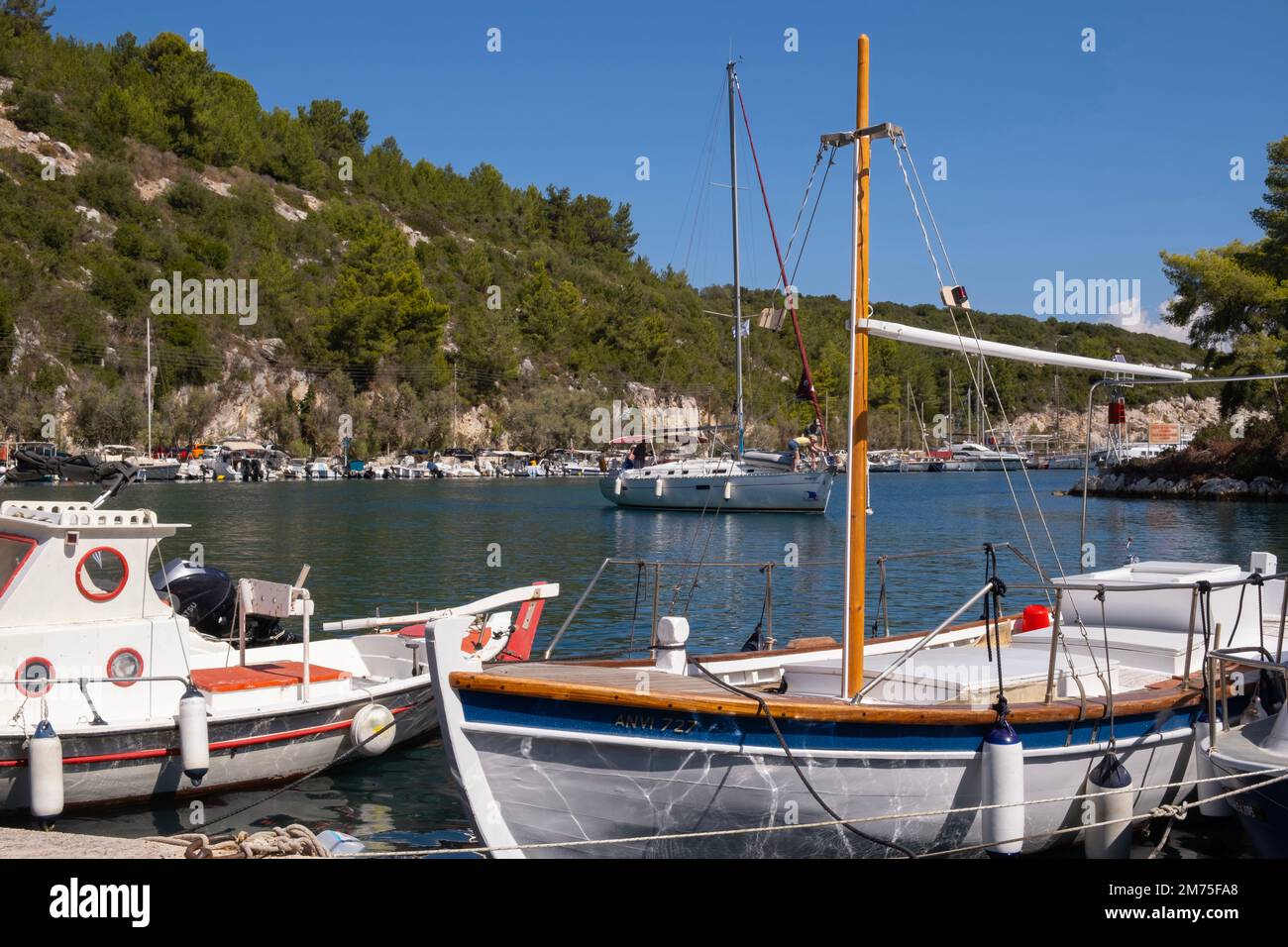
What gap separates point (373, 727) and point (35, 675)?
355 cm

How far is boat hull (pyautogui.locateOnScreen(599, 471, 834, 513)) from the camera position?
174 ft

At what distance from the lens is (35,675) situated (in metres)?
11.9

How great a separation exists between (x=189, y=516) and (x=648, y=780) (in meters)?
45.1

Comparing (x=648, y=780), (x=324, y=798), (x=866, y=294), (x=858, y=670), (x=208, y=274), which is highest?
(x=208, y=274)

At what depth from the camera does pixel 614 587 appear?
28750 millimetres

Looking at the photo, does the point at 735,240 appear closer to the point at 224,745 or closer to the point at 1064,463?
the point at 224,745

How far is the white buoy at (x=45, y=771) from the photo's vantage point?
10867 millimetres

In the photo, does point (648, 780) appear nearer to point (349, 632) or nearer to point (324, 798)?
point (324, 798)

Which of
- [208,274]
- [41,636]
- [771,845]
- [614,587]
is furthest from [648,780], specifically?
[208,274]

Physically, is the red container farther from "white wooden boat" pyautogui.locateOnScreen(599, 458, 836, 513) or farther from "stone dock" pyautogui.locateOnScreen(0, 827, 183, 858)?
"white wooden boat" pyautogui.locateOnScreen(599, 458, 836, 513)

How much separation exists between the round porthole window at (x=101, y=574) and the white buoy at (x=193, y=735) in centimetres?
177

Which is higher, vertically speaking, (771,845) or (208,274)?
(208,274)

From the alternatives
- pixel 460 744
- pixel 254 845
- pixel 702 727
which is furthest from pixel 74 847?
pixel 702 727

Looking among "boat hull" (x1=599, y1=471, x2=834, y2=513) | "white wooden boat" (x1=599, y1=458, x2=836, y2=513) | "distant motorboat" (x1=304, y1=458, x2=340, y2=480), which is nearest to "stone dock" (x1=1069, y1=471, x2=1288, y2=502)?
"white wooden boat" (x1=599, y1=458, x2=836, y2=513)
